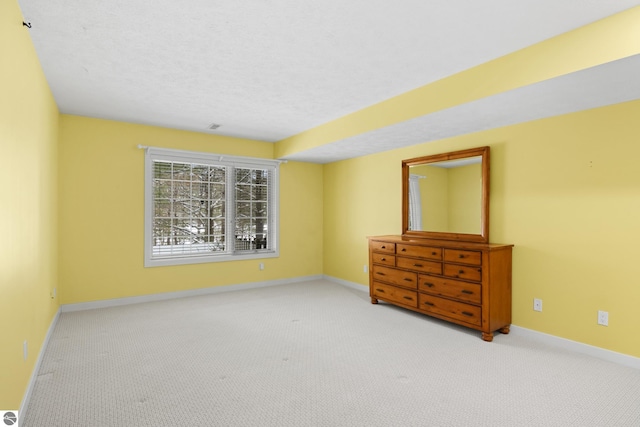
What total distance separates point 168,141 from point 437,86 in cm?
375

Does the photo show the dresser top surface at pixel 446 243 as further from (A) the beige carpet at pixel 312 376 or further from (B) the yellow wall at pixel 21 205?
(B) the yellow wall at pixel 21 205

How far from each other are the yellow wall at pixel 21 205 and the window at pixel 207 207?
159cm

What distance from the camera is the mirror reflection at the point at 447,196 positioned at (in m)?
3.95

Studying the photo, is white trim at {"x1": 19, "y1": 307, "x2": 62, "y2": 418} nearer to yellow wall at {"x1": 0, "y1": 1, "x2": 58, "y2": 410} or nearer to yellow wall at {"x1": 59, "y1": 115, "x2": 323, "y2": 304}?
yellow wall at {"x1": 0, "y1": 1, "x2": 58, "y2": 410}

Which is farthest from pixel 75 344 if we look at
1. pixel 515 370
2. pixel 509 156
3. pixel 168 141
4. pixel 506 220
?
pixel 509 156

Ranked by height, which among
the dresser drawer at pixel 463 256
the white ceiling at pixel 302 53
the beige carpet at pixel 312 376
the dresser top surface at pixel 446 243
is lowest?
the beige carpet at pixel 312 376

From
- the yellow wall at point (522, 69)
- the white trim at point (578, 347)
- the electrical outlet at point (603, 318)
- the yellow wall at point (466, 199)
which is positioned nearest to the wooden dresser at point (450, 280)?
the white trim at point (578, 347)

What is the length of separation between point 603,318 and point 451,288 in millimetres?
1275

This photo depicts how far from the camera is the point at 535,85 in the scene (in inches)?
99.2

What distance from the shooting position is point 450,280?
372cm

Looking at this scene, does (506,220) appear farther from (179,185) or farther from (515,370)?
(179,185)

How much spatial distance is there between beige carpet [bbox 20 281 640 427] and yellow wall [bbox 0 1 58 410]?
15.6 inches

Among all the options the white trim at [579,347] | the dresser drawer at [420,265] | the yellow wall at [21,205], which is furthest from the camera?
the dresser drawer at [420,265]

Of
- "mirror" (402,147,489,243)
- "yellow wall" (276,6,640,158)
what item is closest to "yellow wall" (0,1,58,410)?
"yellow wall" (276,6,640,158)
